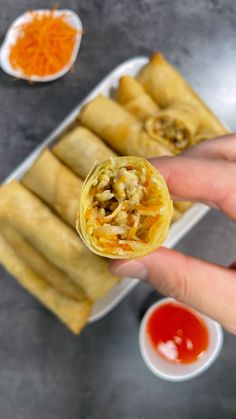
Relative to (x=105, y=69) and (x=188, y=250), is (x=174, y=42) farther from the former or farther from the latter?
(x=188, y=250)

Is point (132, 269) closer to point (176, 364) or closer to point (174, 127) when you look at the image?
point (176, 364)

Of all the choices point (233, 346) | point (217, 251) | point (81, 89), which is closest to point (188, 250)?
point (217, 251)

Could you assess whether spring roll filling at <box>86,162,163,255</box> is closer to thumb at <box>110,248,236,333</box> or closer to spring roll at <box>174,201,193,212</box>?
thumb at <box>110,248,236,333</box>

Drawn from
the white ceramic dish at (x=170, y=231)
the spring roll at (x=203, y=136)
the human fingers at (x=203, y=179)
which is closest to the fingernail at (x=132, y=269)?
the human fingers at (x=203, y=179)

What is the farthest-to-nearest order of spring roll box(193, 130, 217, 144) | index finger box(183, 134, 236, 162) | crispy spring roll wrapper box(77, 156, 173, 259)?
spring roll box(193, 130, 217, 144), index finger box(183, 134, 236, 162), crispy spring roll wrapper box(77, 156, 173, 259)

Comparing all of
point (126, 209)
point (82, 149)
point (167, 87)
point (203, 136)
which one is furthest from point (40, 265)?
point (126, 209)

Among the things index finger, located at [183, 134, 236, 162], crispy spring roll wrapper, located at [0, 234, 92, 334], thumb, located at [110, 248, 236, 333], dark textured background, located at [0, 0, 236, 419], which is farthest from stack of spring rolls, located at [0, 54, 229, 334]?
thumb, located at [110, 248, 236, 333]
